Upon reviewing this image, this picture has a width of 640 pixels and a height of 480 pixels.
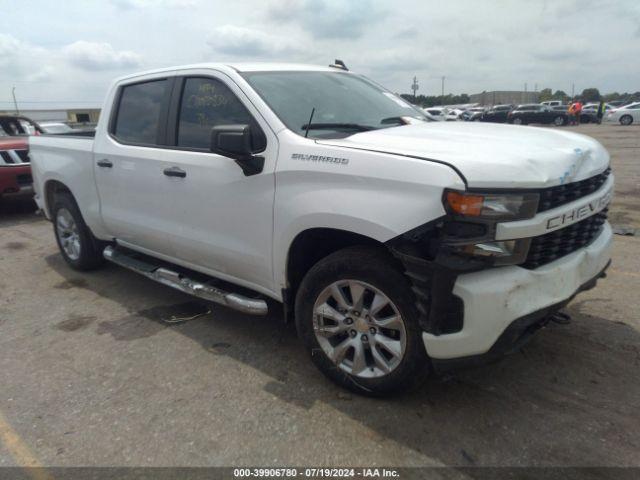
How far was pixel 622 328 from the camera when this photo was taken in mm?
3605

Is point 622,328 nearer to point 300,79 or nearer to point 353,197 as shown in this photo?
point 353,197

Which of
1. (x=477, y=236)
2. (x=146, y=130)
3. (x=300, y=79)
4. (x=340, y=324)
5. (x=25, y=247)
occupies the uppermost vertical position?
(x=300, y=79)

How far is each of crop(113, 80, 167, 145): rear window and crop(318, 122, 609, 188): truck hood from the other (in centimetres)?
183

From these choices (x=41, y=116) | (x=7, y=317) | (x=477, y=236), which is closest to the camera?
(x=477, y=236)

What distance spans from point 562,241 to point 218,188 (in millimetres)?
2091

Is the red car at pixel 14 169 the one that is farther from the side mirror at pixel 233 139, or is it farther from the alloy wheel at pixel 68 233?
the side mirror at pixel 233 139

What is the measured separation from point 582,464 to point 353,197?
1675mm

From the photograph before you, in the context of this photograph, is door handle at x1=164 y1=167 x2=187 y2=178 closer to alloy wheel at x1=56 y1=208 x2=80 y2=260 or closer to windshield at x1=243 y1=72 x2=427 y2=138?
windshield at x1=243 y1=72 x2=427 y2=138

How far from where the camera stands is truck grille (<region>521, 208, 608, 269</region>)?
2398mm

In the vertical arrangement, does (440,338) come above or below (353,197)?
below

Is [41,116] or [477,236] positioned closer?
[477,236]

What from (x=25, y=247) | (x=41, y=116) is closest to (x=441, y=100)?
(x=41, y=116)

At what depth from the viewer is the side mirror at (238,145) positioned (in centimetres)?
290

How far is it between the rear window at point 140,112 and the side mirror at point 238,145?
3.94 ft
